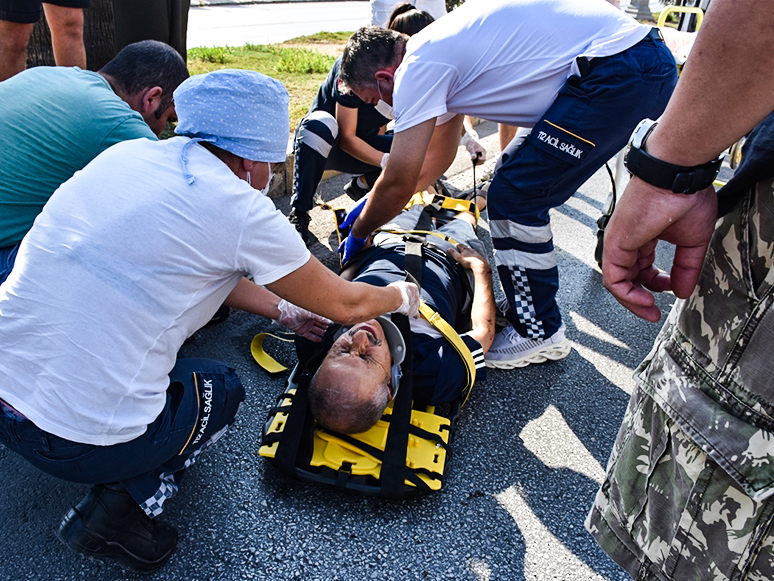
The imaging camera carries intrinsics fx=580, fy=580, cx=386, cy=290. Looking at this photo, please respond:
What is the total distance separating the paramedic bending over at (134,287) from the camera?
4.69 ft

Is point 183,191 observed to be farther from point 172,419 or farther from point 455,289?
point 455,289

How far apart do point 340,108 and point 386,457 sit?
A: 2.36m

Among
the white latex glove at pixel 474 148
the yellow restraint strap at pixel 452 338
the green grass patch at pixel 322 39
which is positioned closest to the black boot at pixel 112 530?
the yellow restraint strap at pixel 452 338

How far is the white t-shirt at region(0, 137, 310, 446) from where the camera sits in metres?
1.42

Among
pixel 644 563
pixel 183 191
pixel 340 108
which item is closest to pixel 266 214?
pixel 183 191

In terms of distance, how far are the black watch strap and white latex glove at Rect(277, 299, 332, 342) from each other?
4.99 ft

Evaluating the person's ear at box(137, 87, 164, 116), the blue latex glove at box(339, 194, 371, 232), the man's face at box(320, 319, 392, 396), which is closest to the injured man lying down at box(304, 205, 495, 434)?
the man's face at box(320, 319, 392, 396)

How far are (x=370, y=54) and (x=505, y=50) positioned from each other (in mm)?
641

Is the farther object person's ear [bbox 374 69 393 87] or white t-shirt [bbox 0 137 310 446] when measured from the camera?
person's ear [bbox 374 69 393 87]

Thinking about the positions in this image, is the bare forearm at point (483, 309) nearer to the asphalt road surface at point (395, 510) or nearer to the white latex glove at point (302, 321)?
the asphalt road surface at point (395, 510)

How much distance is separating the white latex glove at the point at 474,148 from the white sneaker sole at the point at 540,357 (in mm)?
1396

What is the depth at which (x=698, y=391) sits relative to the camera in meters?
1.10

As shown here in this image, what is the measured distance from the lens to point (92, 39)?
4.59 meters

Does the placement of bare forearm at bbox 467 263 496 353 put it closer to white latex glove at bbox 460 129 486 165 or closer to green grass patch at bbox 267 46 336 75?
white latex glove at bbox 460 129 486 165
